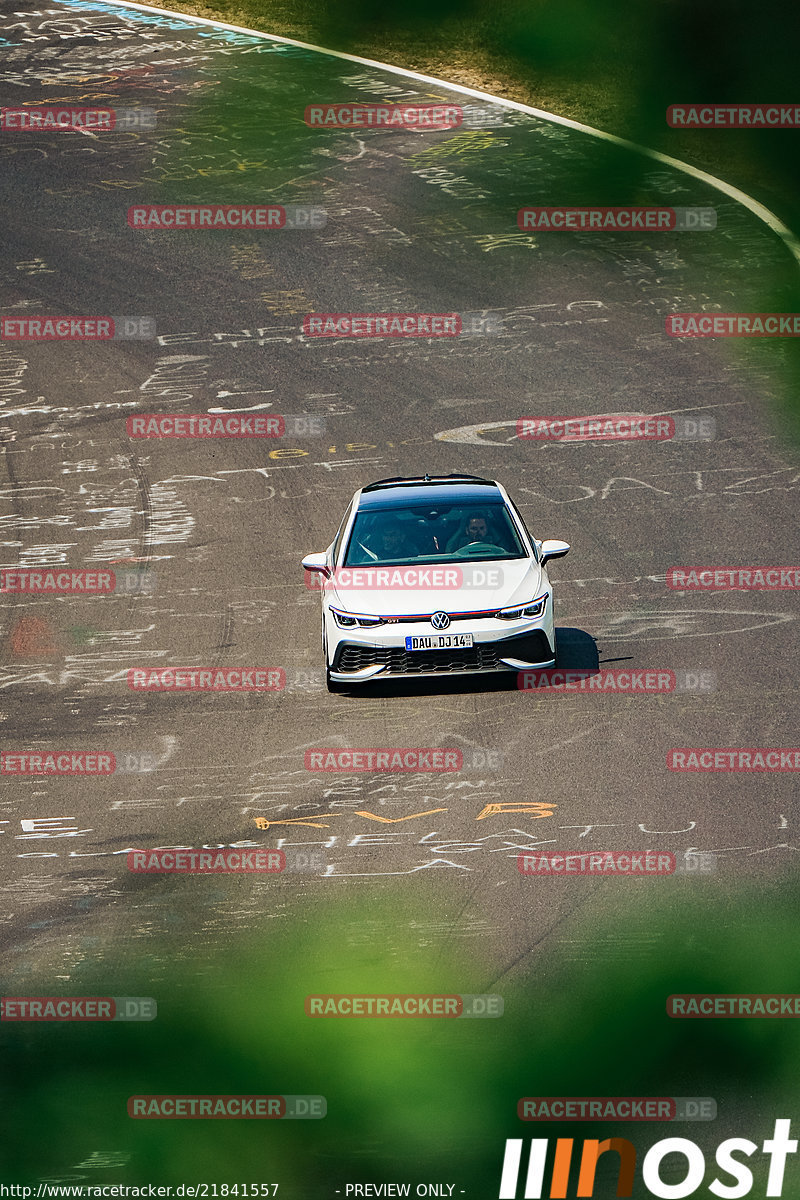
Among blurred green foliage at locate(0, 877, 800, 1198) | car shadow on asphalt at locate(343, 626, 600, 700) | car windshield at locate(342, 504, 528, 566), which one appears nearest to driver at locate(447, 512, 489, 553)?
car windshield at locate(342, 504, 528, 566)

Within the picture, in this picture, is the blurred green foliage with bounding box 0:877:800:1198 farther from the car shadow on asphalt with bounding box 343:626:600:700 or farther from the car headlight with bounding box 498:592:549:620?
the car headlight with bounding box 498:592:549:620

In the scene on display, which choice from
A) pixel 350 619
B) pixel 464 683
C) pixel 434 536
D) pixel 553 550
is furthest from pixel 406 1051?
pixel 434 536

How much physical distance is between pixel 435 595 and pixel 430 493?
2.04 metres

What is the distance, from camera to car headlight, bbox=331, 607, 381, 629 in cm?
1347

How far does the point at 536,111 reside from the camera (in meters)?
31.0

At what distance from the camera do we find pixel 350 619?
13.6 m

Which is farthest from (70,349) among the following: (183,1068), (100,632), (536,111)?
(183,1068)

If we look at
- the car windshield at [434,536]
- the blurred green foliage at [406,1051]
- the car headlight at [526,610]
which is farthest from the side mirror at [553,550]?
the blurred green foliage at [406,1051]

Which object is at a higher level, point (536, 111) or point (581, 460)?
point (536, 111)

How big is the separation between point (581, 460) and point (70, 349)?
8989 mm

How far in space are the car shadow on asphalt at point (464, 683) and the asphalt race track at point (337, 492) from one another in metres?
0.06

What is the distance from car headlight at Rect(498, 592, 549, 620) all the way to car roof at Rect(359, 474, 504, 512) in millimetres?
1769

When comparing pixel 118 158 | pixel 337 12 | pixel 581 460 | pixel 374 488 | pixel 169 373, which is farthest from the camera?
pixel 337 12

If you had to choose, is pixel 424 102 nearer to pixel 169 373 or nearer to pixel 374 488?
pixel 169 373
